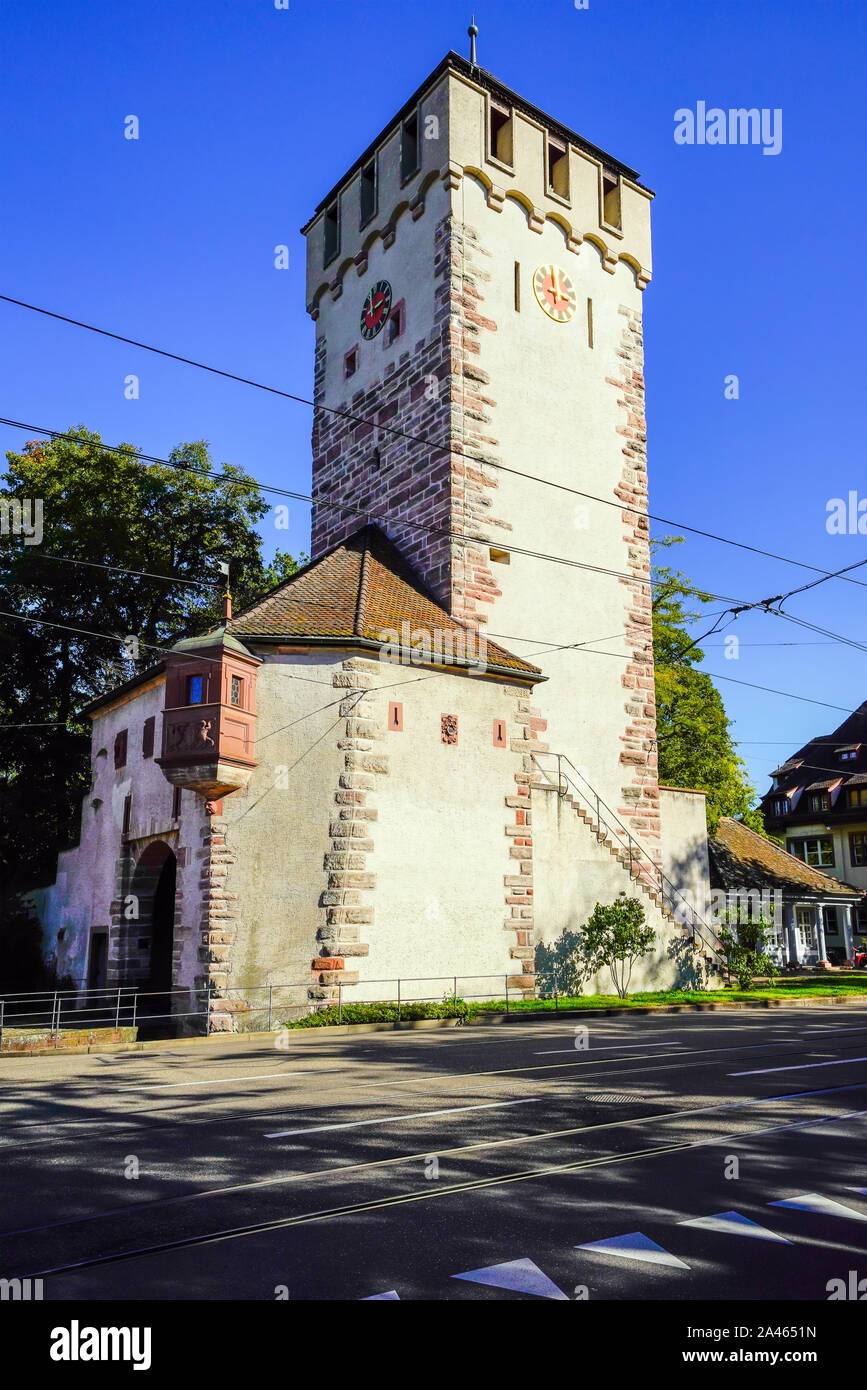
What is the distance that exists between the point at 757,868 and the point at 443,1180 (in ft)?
103

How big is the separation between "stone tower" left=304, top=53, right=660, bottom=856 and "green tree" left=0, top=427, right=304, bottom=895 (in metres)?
6.79

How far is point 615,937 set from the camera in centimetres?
2150

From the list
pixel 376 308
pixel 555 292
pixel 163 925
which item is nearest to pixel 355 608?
pixel 163 925

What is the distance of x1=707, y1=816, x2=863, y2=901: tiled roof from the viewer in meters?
33.9

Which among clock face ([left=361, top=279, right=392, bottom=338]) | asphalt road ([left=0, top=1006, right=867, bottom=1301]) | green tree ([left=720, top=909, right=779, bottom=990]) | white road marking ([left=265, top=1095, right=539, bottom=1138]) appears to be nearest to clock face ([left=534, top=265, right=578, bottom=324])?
clock face ([left=361, top=279, right=392, bottom=338])

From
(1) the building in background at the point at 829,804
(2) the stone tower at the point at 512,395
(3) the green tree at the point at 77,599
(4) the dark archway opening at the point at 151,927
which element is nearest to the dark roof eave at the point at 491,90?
(2) the stone tower at the point at 512,395

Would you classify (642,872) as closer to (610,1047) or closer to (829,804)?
(610,1047)

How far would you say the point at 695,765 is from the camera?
109 feet

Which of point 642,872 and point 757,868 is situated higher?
point 757,868

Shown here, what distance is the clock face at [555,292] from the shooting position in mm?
25475

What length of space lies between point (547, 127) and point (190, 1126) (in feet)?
84.5

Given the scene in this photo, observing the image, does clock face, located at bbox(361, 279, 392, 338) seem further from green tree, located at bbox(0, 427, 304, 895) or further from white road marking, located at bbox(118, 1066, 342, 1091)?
white road marking, located at bbox(118, 1066, 342, 1091)

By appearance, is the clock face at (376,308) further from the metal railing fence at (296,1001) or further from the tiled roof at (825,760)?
the tiled roof at (825,760)

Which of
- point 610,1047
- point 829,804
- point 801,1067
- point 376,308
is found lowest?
point 610,1047
